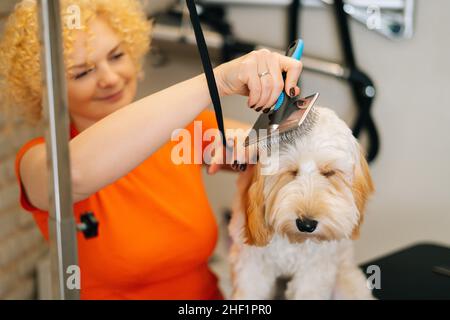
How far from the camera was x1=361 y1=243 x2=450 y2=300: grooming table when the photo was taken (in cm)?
73

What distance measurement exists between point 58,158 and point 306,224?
0.96ft

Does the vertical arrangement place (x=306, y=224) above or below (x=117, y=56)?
below

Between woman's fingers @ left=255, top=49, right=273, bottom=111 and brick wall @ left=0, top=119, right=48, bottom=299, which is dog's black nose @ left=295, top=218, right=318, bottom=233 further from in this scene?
brick wall @ left=0, top=119, right=48, bottom=299

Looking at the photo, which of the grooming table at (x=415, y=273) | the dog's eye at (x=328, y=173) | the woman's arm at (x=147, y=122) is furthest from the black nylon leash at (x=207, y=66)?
the grooming table at (x=415, y=273)

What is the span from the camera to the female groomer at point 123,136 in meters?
0.66

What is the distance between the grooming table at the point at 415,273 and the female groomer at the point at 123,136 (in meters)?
0.27

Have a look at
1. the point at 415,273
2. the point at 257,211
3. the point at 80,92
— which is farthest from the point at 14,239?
the point at 415,273

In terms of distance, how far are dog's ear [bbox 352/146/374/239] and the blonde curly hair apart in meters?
0.32

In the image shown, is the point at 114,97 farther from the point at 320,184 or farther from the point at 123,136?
the point at 320,184

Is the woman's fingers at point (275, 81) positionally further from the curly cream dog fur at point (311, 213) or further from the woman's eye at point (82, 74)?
the woman's eye at point (82, 74)

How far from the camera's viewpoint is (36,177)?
805 mm

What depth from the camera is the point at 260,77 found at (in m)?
0.61
